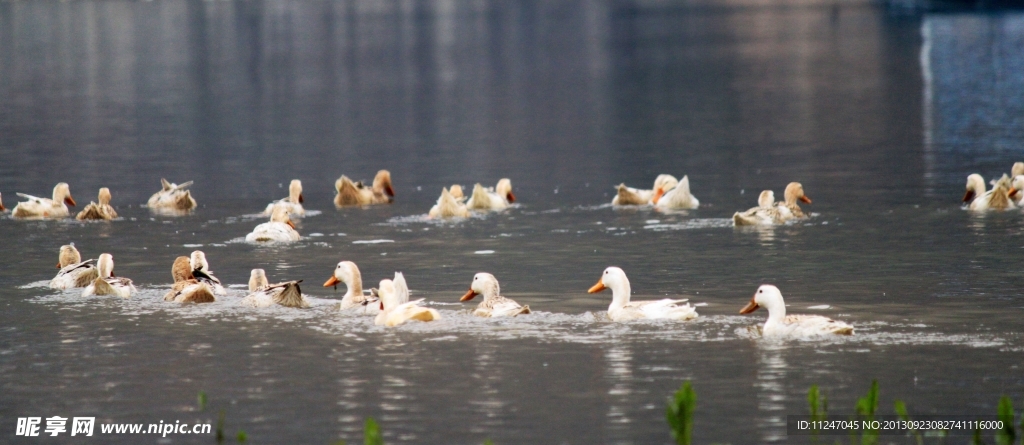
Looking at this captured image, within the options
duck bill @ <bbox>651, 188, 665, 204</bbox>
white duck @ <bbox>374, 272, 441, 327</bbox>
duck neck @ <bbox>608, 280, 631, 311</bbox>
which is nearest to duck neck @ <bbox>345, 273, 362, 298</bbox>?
white duck @ <bbox>374, 272, 441, 327</bbox>

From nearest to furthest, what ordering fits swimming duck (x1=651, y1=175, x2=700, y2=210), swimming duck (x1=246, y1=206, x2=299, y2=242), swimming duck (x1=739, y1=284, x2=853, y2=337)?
1. swimming duck (x1=739, y1=284, x2=853, y2=337)
2. swimming duck (x1=246, y1=206, x2=299, y2=242)
3. swimming duck (x1=651, y1=175, x2=700, y2=210)

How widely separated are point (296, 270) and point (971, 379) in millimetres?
10076

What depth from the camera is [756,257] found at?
67.1ft

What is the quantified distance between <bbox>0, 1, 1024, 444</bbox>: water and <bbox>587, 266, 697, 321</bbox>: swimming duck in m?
0.29

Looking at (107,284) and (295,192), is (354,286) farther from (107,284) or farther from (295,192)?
(295,192)

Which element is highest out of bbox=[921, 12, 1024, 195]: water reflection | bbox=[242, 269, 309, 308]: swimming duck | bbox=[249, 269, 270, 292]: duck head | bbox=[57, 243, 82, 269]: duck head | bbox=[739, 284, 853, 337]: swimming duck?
bbox=[921, 12, 1024, 195]: water reflection

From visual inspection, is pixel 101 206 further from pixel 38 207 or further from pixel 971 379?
pixel 971 379

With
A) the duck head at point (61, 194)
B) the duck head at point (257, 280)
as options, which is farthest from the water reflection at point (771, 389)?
the duck head at point (61, 194)

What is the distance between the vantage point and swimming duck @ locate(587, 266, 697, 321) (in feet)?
51.3

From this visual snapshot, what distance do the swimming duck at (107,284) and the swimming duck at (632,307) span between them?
599 cm

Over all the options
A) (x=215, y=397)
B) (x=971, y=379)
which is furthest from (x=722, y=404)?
(x=215, y=397)

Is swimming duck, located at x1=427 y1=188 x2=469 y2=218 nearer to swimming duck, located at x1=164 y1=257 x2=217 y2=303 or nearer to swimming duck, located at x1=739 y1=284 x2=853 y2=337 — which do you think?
swimming duck, located at x1=164 y1=257 x2=217 y2=303

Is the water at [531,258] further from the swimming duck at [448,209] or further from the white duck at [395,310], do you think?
the swimming duck at [448,209]

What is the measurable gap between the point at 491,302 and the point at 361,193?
468 inches
